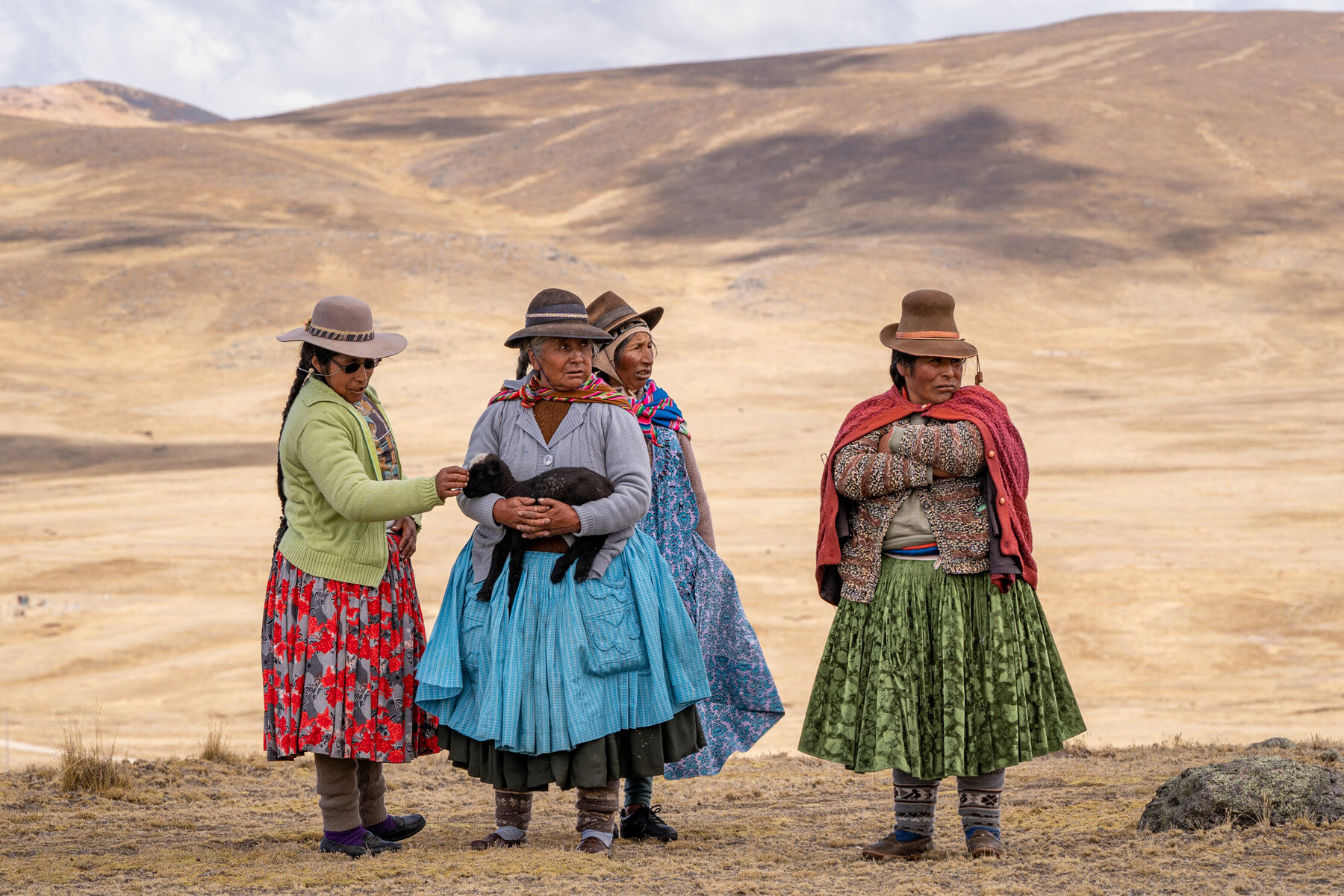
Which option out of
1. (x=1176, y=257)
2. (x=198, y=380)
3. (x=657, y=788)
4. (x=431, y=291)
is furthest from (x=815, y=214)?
(x=657, y=788)

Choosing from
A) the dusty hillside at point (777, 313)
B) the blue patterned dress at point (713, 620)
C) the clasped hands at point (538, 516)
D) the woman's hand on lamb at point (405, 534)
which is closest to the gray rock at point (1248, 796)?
the blue patterned dress at point (713, 620)

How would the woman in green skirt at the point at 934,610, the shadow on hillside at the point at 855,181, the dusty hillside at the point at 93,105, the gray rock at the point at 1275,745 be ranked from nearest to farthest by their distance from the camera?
the woman in green skirt at the point at 934,610, the gray rock at the point at 1275,745, the shadow on hillside at the point at 855,181, the dusty hillside at the point at 93,105

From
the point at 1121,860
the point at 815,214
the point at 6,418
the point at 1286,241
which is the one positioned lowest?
the point at 1121,860

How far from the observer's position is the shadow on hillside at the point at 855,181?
4553 centimetres

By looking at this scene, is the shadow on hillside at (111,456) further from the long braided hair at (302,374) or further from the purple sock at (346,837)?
the purple sock at (346,837)

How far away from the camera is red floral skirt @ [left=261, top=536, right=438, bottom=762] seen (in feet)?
14.3

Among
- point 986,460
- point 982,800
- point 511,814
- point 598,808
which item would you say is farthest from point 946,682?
point 511,814

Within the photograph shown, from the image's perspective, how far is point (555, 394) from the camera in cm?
446

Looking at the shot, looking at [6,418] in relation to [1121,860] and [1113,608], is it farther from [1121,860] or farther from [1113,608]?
[1121,860]

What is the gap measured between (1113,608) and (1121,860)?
7.49 meters

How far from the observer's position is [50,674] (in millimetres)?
10398

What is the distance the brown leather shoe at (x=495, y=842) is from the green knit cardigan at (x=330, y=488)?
902 mm

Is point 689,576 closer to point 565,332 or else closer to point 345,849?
point 565,332

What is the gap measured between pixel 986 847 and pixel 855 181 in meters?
47.2
